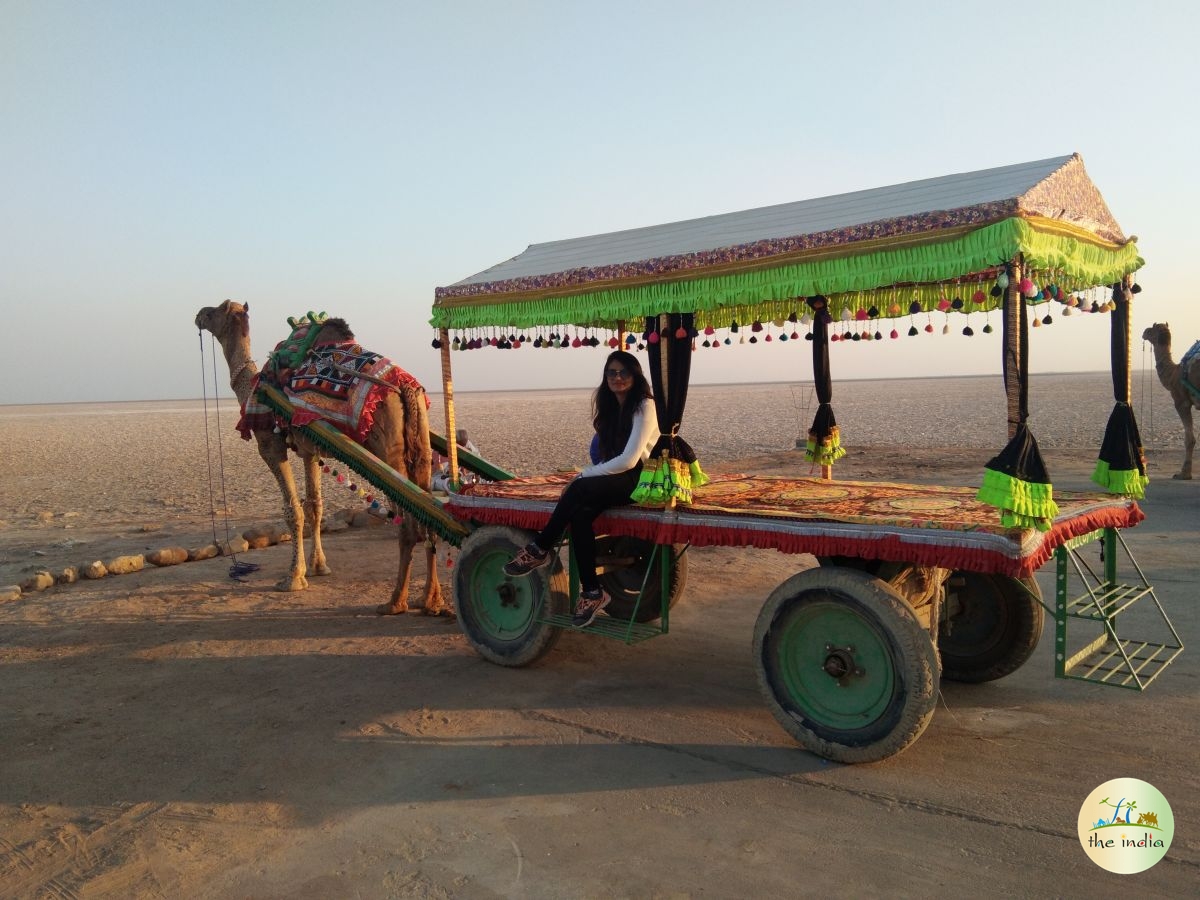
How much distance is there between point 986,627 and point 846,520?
166 centimetres

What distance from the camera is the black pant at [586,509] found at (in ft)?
17.0

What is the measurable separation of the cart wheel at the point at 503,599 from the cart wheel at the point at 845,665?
1.67 m

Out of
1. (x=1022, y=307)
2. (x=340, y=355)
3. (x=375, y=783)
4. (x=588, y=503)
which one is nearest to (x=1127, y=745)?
(x=1022, y=307)

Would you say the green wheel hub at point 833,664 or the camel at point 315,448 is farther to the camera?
the camel at point 315,448

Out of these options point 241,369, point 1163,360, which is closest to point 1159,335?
point 1163,360

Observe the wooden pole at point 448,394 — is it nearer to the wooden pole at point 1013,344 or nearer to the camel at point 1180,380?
the wooden pole at point 1013,344

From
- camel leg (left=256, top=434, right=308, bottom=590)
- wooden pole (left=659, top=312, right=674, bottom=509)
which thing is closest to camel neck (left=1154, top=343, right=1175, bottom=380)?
wooden pole (left=659, top=312, right=674, bottom=509)

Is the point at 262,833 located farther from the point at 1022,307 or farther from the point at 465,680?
the point at 1022,307

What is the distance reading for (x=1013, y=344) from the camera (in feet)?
12.7

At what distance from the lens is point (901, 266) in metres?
4.34

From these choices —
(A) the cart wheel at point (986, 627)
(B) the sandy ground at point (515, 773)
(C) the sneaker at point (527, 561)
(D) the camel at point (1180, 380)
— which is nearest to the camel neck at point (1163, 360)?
(D) the camel at point (1180, 380)

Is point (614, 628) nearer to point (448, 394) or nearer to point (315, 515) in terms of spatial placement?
point (448, 394)

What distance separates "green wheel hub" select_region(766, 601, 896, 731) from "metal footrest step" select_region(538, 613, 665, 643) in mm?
900

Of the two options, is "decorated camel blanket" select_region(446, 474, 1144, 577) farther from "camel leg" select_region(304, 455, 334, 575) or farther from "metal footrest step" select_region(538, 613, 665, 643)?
"camel leg" select_region(304, 455, 334, 575)
